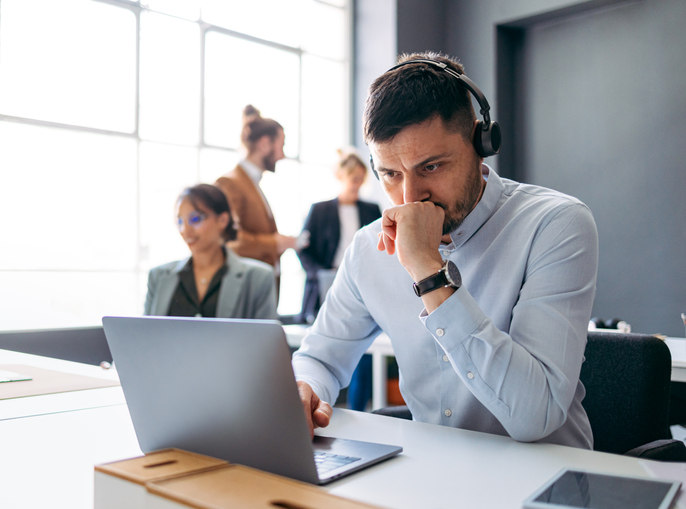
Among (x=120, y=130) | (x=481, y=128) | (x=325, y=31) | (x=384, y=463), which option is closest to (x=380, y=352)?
(x=481, y=128)

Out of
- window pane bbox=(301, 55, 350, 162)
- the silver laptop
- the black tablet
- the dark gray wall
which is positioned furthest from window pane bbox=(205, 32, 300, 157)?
the black tablet

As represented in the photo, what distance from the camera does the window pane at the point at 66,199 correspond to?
11.7 ft

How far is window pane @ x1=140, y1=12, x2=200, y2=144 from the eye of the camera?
163 inches

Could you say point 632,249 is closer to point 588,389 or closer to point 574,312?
point 588,389

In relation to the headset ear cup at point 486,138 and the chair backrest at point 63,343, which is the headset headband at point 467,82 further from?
the chair backrest at point 63,343

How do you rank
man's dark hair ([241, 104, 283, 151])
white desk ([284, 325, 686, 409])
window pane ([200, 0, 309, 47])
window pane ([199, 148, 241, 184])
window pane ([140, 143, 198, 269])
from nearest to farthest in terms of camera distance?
white desk ([284, 325, 686, 409]), man's dark hair ([241, 104, 283, 151]), window pane ([140, 143, 198, 269]), window pane ([199, 148, 241, 184]), window pane ([200, 0, 309, 47])

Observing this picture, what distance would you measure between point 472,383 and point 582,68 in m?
4.27

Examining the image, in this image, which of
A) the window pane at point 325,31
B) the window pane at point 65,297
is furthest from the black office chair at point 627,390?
the window pane at point 325,31

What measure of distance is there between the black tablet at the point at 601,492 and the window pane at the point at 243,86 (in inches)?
161

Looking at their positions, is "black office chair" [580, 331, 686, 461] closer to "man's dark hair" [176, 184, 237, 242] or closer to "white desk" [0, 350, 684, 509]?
"white desk" [0, 350, 684, 509]

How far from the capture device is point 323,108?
17.5 ft

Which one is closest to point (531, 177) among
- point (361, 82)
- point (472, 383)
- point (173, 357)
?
point (361, 82)

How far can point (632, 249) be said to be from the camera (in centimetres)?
440

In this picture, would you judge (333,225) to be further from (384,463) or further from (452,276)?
(384,463)
